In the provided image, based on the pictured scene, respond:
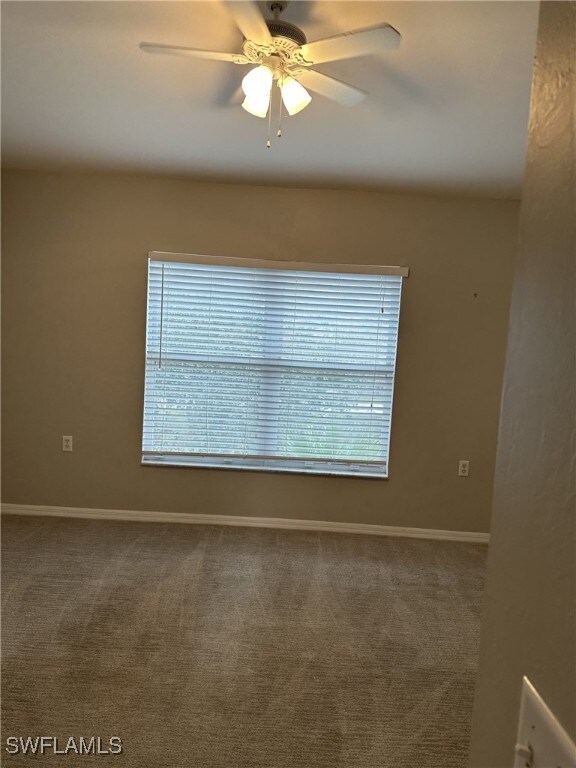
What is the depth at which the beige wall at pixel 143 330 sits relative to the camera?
4078 mm

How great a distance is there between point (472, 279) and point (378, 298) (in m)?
0.70

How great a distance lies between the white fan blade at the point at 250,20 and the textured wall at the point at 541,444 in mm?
1362

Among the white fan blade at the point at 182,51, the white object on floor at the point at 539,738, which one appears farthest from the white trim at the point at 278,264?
the white object on floor at the point at 539,738

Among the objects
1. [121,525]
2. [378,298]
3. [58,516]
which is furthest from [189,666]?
[378,298]

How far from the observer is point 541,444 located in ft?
1.86

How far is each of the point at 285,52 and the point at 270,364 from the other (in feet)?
7.92

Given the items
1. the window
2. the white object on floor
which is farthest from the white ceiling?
the white object on floor

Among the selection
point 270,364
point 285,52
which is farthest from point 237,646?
point 285,52

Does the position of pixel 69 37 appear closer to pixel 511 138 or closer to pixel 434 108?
pixel 434 108

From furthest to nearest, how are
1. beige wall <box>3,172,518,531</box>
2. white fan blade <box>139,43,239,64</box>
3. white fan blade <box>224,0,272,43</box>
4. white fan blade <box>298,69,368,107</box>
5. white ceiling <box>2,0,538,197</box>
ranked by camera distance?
beige wall <box>3,172,518,531</box> < white fan blade <box>298,69,368,107</box> < white ceiling <box>2,0,538,197</box> < white fan blade <box>139,43,239,64</box> < white fan blade <box>224,0,272,43</box>

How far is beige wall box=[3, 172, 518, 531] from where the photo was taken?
408 centimetres

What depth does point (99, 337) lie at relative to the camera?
4156mm

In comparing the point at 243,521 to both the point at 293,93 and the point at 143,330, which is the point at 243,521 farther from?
the point at 293,93

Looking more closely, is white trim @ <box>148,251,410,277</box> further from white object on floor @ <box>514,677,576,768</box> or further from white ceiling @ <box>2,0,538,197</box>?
white object on floor @ <box>514,677,576,768</box>
